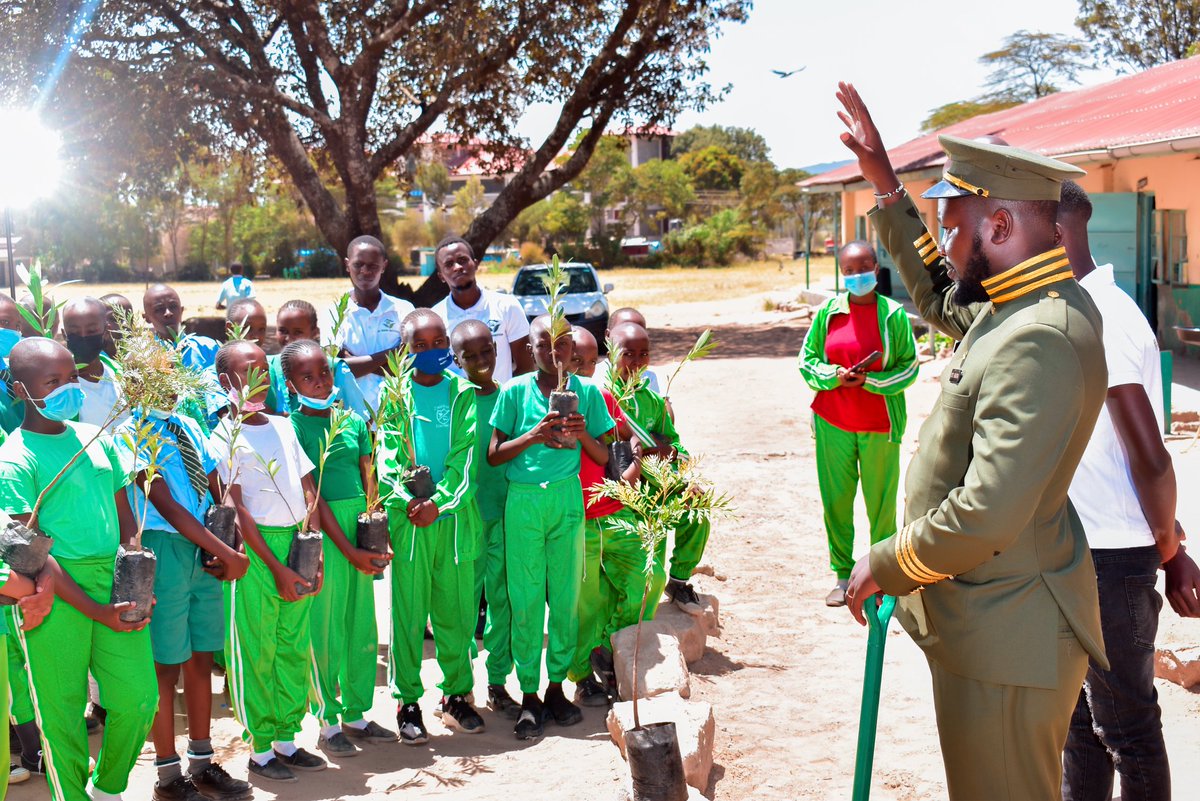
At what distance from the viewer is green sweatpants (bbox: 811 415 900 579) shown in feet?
20.9

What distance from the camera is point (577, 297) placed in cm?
1955

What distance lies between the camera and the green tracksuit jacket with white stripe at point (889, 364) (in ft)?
20.5

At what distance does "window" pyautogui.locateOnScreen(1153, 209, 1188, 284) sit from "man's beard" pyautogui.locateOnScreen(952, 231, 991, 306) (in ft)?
43.2

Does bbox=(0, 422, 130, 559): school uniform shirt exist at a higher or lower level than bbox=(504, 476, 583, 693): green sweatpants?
higher

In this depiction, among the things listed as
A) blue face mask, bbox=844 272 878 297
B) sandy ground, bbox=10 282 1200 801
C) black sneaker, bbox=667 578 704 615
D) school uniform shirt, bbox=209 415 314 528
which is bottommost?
sandy ground, bbox=10 282 1200 801

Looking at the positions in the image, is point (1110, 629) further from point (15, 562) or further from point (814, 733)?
point (15, 562)

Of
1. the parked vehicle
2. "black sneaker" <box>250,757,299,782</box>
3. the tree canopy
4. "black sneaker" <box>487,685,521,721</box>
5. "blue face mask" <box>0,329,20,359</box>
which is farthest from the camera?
the tree canopy

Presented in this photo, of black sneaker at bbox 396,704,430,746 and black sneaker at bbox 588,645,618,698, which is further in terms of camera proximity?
black sneaker at bbox 588,645,618,698

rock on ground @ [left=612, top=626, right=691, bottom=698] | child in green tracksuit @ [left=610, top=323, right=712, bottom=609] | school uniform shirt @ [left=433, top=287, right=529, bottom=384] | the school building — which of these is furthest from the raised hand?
the school building

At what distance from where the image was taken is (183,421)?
4.48 m

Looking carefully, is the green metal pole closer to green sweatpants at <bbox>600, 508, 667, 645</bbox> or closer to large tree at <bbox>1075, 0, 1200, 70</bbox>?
green sweatpants at <bbox>600, 508, 667, 645</bbox>

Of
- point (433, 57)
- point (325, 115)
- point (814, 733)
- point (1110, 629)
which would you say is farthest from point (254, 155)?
point (1110, 629)

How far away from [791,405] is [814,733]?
30.2 feet

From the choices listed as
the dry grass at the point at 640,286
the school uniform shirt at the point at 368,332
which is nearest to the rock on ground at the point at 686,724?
the school uniform shirt at the point at 368,332
